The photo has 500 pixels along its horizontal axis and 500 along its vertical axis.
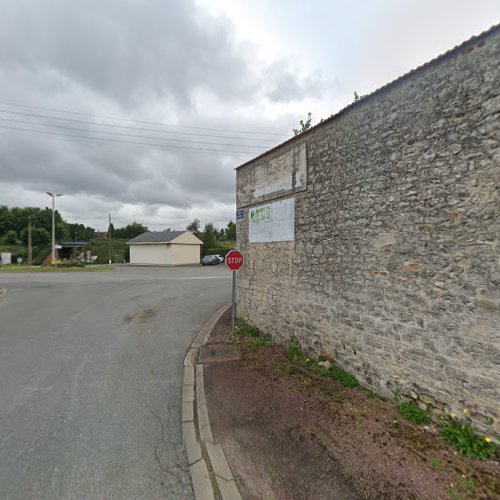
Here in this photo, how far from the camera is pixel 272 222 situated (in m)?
5.99

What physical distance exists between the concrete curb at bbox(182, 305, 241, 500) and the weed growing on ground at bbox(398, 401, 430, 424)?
2.29 meters

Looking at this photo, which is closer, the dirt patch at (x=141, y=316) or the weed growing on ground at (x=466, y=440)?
the weed growing on ground at (x=466, y=440)

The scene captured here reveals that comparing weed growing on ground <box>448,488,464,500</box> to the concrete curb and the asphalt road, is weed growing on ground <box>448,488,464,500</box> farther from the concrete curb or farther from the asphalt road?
the asphalt road

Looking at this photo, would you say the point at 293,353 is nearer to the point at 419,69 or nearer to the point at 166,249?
the point at 419,69

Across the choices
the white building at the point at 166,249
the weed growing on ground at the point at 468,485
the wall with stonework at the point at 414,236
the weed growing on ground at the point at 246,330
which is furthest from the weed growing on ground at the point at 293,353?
the white building at the point at 166,249

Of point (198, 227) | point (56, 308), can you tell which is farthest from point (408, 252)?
point (198, 227)

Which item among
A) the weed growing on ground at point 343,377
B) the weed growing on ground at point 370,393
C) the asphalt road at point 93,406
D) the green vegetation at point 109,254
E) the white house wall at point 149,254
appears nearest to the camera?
the asphalt road at point 93,406

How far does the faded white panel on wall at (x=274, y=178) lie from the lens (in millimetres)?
5215

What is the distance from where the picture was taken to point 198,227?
69.4 metres

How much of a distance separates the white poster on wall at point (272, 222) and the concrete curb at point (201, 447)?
3.20 meters

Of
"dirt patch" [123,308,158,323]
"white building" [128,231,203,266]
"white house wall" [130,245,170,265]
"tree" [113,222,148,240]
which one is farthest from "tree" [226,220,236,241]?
"dirt patch" [123,308,158,323]

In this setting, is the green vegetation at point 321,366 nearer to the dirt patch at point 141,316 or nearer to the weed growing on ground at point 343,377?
the weed growing on ground at point 343,377

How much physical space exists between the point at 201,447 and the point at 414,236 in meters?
3.70

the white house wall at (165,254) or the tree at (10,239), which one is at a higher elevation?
the tree at (10,239)
